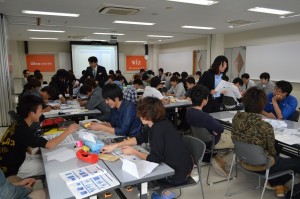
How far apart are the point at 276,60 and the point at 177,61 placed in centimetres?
586

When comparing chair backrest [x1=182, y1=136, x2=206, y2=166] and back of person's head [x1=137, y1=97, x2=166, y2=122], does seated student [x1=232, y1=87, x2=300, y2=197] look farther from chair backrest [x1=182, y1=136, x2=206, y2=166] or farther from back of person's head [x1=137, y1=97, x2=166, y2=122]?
back of person's head [x1=137, y1=97, x2=166, y2=122]

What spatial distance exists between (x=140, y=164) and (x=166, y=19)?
512cm

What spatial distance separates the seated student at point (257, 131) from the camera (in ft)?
7.32

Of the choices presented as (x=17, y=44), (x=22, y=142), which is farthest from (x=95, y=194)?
(x=17, y=44)

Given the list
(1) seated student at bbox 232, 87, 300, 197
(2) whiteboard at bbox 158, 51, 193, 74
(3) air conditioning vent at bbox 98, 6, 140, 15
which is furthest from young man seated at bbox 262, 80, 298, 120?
(2) whiteboard at bbox 158, 51, 193, 74

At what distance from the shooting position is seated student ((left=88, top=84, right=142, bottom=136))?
2.56 metres

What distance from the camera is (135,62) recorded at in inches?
560

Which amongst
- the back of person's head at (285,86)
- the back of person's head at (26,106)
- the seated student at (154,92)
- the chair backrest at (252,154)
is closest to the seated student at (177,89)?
the seated student at (154,92)

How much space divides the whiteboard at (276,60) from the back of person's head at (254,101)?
5548mm

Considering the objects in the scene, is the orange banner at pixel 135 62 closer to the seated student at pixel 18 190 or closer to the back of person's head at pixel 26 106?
the back of person's head at pixel 26 106

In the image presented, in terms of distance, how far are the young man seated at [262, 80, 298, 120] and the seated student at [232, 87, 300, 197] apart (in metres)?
1.01

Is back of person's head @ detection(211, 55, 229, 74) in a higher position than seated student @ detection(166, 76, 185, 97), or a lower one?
higher

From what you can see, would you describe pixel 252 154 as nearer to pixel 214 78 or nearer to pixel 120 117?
pixel 120 117

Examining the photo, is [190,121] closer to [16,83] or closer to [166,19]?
[166,19]
